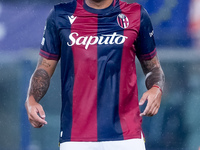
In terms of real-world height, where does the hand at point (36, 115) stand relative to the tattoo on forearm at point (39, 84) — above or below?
below

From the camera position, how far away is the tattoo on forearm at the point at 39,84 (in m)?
3.33

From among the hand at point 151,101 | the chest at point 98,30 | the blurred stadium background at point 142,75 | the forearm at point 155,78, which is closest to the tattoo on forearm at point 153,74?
the forearm at point 155,78

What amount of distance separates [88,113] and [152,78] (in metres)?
0.56

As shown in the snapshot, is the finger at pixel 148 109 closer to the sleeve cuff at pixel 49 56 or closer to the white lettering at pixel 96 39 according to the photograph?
the white lettering at pixel 96 39

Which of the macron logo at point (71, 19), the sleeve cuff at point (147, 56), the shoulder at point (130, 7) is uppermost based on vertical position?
the shoulder at point (130, 7)

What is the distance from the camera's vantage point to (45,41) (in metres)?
3.42

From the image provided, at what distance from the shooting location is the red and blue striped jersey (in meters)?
3.20

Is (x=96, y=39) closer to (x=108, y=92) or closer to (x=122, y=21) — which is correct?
(x=122, y=21)

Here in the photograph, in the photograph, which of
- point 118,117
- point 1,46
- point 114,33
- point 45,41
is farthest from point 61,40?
point 1,46

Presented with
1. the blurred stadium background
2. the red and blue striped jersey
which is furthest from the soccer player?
the blurred stadium background

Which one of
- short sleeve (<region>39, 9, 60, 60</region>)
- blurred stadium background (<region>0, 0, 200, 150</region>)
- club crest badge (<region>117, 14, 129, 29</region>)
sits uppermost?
club crest badge (<region>117, 14, 129, 29</region>)

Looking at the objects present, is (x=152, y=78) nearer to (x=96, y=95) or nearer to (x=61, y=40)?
(x=96, y=95)

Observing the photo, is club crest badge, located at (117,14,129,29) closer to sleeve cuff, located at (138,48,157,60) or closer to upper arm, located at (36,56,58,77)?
sleeve cuff, located at (138,48,157,60)

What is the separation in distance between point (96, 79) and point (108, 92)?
12 centimetres
